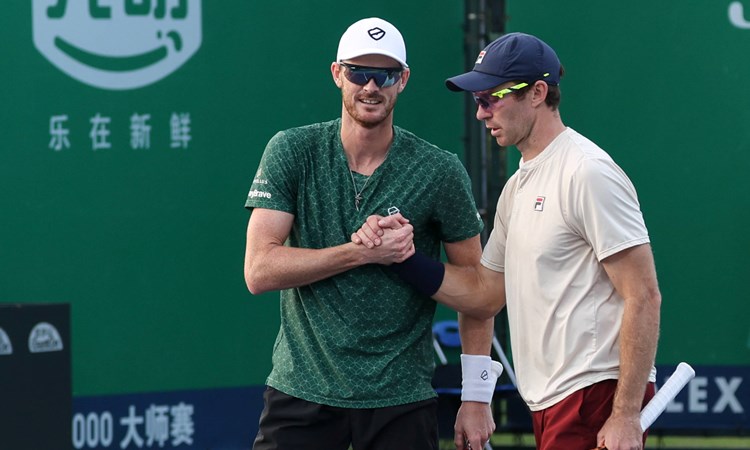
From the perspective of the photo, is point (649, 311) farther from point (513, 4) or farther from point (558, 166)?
point (513, 4)

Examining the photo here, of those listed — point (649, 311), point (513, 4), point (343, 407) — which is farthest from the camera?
point (513, 4)

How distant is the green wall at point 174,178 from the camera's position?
5.47 meters

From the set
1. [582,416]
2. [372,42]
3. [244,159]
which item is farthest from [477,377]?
[244,159]

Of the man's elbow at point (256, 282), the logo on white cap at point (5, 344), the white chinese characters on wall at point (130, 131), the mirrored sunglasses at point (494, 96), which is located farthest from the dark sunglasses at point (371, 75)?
the white chinese characters on wall at point (130, 131)

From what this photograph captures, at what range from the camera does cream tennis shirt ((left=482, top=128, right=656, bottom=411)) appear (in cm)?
314

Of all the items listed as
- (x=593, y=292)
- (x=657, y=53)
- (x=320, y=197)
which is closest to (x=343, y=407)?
(x=320, y=197)

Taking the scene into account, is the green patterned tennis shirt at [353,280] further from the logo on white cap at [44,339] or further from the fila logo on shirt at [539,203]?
the logo on white cap at [44,339]

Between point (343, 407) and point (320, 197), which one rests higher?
point (320, 197)

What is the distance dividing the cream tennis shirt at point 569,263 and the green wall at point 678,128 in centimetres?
274

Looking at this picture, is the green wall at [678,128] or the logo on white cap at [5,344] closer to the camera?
the logo on white cap at [5,344]

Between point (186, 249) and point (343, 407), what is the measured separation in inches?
88.5

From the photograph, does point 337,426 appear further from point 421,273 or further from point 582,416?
point 582,416

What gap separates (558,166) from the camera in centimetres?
326

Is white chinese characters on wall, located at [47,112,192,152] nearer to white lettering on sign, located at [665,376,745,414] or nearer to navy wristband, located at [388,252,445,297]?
navy wristband, located at [388,252,445,297]
